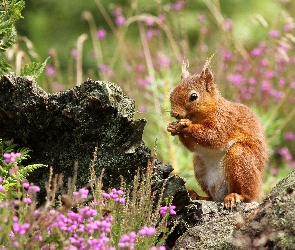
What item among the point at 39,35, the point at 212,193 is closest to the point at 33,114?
the point at 212,193

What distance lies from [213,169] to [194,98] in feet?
1.74

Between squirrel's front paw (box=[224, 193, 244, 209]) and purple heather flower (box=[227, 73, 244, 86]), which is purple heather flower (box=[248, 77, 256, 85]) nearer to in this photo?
purple heather flower (box=[227, 73, 244, 86])

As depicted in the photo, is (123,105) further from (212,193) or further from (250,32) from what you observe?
(250,32)

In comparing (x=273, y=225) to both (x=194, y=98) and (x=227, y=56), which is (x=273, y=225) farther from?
(x=227, y=56)

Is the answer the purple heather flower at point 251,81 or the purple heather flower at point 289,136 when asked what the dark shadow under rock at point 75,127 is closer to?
the purple heather flower at point 251,81

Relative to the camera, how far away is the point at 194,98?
14.3ft

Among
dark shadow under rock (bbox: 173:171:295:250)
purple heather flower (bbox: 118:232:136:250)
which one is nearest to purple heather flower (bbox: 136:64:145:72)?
dark shadow under rock (bbox: 173:171:295:250)

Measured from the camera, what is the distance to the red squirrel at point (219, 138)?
13.7 ft

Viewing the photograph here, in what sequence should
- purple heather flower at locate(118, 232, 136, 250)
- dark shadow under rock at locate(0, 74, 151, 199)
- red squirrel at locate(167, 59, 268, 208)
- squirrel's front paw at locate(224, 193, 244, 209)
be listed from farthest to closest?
red squirrel at locate(167, 59, 268, 208)
squirrel's front paw at locate(224, 193, 244, 209)
dark shadow under rock at locate(0, 74, 151, 199)
purple heather flower at locate(118, 232, 136, 250)

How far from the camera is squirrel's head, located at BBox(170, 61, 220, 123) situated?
14.2 feet

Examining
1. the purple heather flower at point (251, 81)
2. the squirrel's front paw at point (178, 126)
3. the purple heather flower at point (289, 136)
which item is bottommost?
the squirrel's front paw at point (178, 126)

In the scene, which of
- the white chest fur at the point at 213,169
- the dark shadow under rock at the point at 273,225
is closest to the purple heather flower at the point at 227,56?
the white chest fur at the point at 213,169

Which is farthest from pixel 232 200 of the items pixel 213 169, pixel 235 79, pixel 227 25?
pixel 227 25

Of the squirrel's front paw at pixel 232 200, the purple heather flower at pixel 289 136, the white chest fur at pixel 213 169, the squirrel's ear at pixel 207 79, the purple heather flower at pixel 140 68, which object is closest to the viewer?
the squirrel's front paw at pixel 232 200
